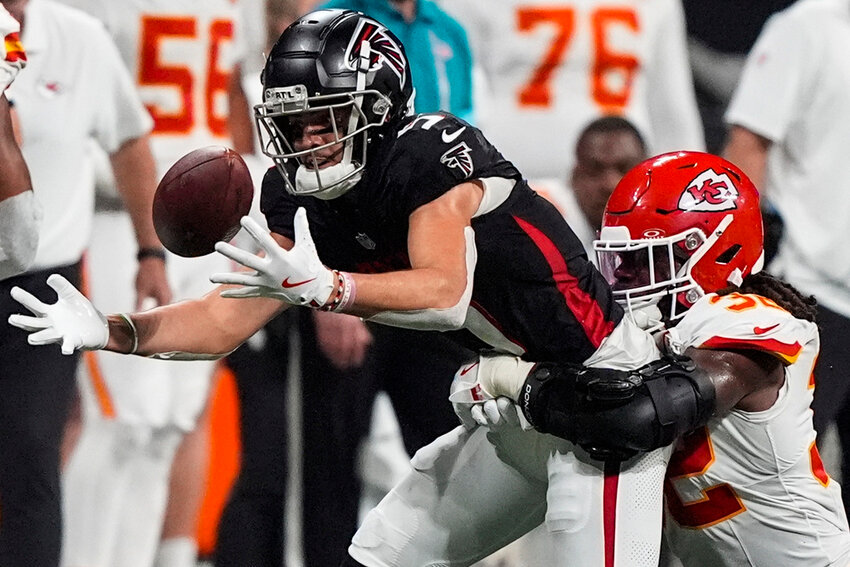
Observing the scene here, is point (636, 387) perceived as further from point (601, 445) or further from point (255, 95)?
point (255, 95)

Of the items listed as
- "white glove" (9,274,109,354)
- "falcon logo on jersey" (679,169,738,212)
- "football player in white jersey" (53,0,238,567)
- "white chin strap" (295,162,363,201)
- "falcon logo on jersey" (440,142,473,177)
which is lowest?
"football player in white jersey" (53,0,238,567)

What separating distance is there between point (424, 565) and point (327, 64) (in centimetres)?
89

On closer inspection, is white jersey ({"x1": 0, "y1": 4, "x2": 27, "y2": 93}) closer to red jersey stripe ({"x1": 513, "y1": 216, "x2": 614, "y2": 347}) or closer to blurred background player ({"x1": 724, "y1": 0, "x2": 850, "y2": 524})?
red jersey stripe ({"x1": 513, "y1": 216, "x2": 614, "y2": 347})

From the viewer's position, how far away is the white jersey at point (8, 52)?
250 cm

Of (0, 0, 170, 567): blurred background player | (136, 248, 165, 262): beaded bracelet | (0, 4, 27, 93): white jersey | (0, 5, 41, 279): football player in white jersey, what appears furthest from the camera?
(136, 248, 165, 262): beaded bracelet

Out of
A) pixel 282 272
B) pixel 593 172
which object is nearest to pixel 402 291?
pixel 282 272

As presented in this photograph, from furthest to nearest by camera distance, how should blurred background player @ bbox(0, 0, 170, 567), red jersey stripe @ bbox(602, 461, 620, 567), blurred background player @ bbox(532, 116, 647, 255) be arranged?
1. blurred background player @ bbox(532, 116, 647, 255)
2. blurred background player @ bbox(0, 0, 170, 567)
3. red jersey stripe @ bbox(602, 461, 620, 567)

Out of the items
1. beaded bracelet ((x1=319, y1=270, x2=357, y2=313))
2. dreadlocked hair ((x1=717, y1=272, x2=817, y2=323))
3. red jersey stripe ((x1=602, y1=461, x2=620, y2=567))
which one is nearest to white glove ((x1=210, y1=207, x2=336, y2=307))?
beaded bracelet ((x1=319, y1=270, x2=357, y2=313))

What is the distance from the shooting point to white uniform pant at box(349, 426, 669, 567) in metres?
2.17

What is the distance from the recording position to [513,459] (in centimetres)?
Answer: 233

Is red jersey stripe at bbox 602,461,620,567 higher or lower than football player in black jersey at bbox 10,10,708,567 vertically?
lower

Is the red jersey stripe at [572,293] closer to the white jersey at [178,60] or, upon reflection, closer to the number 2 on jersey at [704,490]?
the number 2 on jersey at [704,490]

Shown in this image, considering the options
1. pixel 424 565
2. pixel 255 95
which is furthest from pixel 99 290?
pixel 424 565

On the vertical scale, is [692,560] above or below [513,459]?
below
